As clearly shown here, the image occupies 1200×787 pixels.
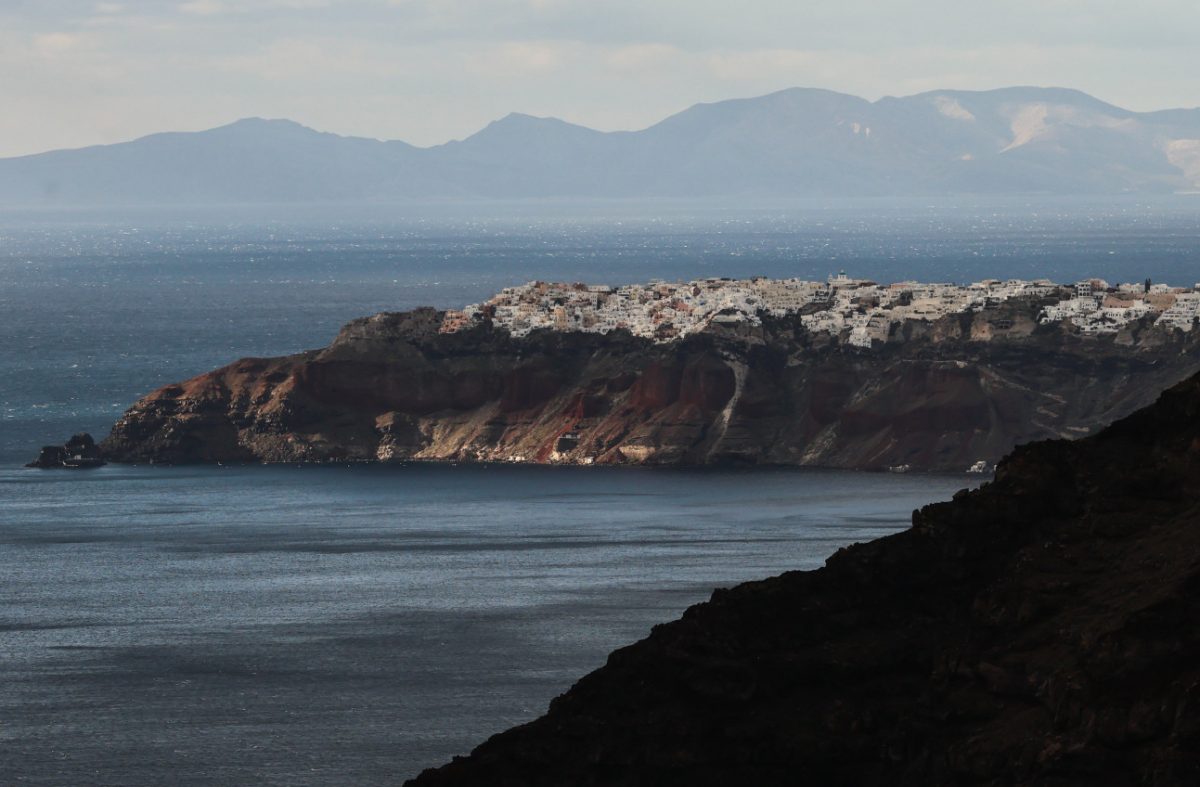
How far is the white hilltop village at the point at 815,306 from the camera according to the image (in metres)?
169

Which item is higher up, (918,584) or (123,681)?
(918,584)

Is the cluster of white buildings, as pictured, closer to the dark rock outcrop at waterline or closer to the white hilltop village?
the white hilltop village

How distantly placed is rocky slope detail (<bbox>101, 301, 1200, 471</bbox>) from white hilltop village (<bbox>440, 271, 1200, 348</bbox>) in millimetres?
1821

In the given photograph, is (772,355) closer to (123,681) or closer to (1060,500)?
(123,681)

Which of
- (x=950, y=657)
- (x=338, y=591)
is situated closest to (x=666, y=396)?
(x=338, y=591)

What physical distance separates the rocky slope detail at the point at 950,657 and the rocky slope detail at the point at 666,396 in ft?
327

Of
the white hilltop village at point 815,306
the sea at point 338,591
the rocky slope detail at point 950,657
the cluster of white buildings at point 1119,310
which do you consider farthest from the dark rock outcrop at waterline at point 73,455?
the rocky slope detail at point 950,657

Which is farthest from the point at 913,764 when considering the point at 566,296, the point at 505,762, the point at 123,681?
the point at 566,296

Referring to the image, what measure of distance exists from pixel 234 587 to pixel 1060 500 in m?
64.6

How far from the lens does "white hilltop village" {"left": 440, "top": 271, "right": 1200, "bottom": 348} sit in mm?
168875

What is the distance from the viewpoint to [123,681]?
8412cm

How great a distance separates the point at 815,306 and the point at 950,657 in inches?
5335

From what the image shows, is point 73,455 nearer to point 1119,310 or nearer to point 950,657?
point 1119,310

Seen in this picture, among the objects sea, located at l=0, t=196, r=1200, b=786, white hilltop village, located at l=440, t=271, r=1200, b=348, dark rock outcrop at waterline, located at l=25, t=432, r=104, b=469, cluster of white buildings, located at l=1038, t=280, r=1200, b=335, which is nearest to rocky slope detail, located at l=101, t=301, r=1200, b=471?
cluster of white buildings, located at l=1038, t=280, r=1200, b=335
